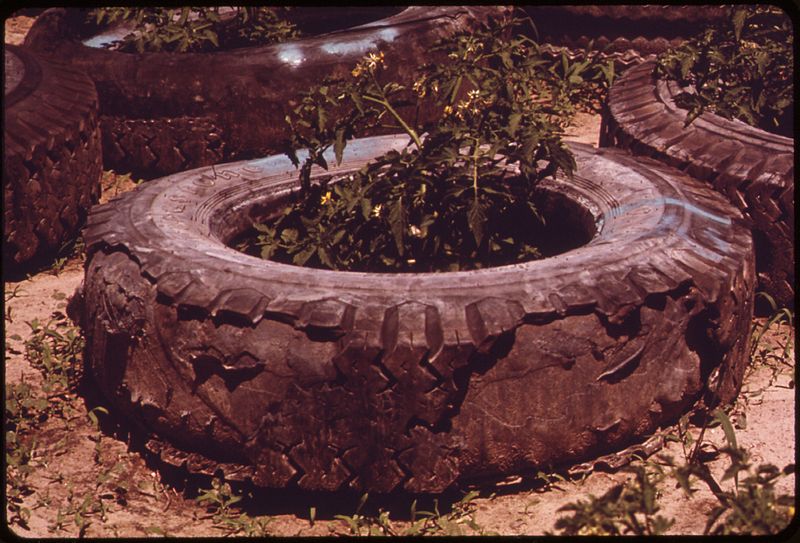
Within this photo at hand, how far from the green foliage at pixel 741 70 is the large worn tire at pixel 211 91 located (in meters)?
1.44

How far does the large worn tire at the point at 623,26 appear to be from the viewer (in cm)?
661

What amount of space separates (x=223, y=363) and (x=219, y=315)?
119mm

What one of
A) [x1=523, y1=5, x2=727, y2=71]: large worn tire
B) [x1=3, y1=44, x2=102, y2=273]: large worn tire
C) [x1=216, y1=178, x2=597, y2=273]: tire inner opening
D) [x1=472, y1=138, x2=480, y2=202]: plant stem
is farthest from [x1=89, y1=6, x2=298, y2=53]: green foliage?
[x1=472, y1=138, x2=480, y2=202]: plant stem

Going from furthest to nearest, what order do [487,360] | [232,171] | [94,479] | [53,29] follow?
1. [53,29]
2. [232,171]
3. [94,479]
4. [487,360]

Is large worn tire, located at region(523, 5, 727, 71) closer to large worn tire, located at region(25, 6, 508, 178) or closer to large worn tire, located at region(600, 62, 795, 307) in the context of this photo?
large worn tire, located at region(25, 6, 508, 178)

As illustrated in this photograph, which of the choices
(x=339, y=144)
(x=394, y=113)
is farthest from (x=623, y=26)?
(x=339, y=144)

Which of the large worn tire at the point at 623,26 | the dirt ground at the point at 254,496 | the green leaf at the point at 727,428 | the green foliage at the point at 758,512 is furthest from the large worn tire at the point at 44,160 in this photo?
the large worn tire at the point at 623,26

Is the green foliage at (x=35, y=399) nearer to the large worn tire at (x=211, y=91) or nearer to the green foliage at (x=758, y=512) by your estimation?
the large worn tire at (x=211, y=91)

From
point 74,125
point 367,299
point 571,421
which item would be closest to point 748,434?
point 571,421

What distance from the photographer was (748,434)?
10.8 ft

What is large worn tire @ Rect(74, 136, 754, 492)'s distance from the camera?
109 inches

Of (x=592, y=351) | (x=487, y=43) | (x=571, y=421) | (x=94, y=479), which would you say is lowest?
(x=94, y=479)

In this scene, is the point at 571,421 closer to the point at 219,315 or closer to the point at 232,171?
the point at 219,315

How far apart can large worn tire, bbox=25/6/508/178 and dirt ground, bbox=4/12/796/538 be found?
2043mm
